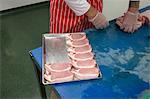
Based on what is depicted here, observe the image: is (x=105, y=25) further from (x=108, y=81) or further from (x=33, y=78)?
(x=33, y=78)

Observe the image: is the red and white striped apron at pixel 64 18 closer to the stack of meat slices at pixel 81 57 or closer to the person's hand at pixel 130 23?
the stack of meat slices at pixel 81 57

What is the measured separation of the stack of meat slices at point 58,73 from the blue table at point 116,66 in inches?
1.0

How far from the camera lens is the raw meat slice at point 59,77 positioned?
107 centimetres

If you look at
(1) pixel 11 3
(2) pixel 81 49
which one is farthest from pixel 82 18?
(1) pixel 11 3

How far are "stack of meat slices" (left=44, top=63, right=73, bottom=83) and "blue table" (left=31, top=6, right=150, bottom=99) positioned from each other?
25 millimetres

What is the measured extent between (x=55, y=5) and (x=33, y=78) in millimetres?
879

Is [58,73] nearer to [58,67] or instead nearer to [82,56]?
[58,67]

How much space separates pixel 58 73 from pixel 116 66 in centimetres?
27

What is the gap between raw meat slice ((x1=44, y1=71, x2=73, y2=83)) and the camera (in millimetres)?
1073

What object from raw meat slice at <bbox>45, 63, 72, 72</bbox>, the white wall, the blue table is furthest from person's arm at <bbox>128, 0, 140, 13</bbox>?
the white wall

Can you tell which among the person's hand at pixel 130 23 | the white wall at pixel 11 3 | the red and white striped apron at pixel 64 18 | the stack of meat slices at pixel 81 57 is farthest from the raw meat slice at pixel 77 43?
the white wall at pixel 11 3

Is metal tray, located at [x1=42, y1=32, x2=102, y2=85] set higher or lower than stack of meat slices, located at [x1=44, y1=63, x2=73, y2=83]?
higher

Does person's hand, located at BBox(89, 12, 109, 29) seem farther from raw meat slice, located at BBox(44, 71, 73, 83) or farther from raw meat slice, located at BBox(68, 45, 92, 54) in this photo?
raw meat slice, located at BBox(44, 71, 73, 83)

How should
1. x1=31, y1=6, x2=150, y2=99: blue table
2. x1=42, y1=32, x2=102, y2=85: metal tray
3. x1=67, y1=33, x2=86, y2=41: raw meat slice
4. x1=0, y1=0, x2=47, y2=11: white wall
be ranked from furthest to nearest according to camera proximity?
x1=0, y1=0, x2=47, y2=11: white wall → x1=67, y1=33, x2=86, y2=41: raw meat slice → x1=42, y1=32, x2=102, y2=85: metal tray → x1=31, y1=6, x2=150, y2=99: blue table
